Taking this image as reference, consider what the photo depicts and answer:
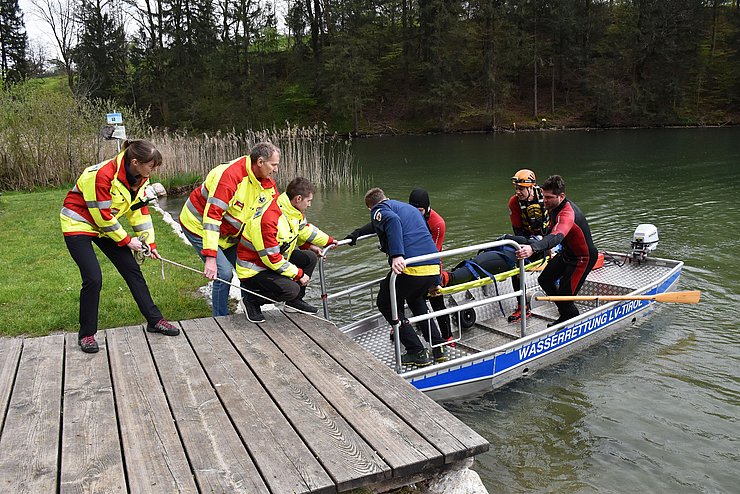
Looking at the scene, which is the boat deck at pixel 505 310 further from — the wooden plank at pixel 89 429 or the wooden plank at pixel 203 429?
the wooden plank at pixel 89 429

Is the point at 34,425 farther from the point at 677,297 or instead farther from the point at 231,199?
the point at 677,297

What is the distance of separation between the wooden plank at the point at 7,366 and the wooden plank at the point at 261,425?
1.41 m

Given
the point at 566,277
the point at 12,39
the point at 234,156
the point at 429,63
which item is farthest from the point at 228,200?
the point at 12,39

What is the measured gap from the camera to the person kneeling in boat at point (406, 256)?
5.52 metres

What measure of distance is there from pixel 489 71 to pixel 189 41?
76.7 feet

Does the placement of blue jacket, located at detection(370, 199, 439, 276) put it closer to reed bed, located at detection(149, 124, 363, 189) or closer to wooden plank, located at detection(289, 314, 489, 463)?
wooden plank, located at detection(289, 314, 489, 463)

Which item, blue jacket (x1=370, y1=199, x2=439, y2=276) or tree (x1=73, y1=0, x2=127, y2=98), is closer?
blue jacket (x1=370, y1=199, x2=439, y2=276)

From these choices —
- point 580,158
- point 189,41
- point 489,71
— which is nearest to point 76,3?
point 189,41

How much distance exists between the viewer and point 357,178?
2322cm

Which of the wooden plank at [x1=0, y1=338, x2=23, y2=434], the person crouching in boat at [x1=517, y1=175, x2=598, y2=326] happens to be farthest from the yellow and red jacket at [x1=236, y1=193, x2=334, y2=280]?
the person crouching in boat at [x1=517, y1=175, x2=598, y2=326]

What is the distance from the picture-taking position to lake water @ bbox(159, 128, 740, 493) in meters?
5.21

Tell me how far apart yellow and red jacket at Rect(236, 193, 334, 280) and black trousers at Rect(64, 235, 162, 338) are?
896 mm

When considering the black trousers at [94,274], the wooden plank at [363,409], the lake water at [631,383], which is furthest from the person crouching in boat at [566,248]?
the black trousers at [94,274]

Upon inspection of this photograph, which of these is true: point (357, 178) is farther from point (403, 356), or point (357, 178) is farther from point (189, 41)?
point (189, 41)
